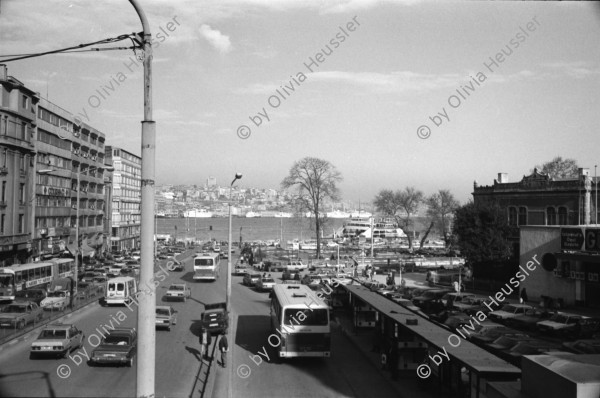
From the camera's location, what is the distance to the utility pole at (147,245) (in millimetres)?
5918

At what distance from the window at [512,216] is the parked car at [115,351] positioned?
41.1 metres

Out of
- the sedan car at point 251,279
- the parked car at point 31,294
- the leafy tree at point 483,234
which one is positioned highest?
the leafy tree at point 483,234

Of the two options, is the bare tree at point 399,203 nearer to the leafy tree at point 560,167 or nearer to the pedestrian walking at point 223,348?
the leafy tree at point 560,167

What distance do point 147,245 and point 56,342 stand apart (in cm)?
1398

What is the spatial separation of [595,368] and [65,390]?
12.2 metres

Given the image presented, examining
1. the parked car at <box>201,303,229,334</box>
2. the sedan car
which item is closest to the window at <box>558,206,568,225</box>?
the sedan car

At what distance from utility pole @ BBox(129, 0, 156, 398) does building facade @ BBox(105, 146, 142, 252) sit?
263 ft

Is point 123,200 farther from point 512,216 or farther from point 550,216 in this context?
point 550,216

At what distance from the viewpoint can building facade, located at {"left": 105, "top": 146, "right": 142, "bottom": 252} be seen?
88938mm

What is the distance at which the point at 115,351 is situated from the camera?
1686cm

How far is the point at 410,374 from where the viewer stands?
674 inches

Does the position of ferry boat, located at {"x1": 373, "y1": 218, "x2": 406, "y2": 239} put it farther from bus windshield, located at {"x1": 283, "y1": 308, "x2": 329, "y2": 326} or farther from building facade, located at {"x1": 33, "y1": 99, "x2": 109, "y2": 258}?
bus windshield, located at {"x1": 283, "y1": 308, "x2": 329, "y2": 326}

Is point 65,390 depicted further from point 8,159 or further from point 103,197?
point 103,197

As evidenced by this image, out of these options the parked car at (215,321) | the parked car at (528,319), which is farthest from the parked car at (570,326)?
the parked car at (215,321)
